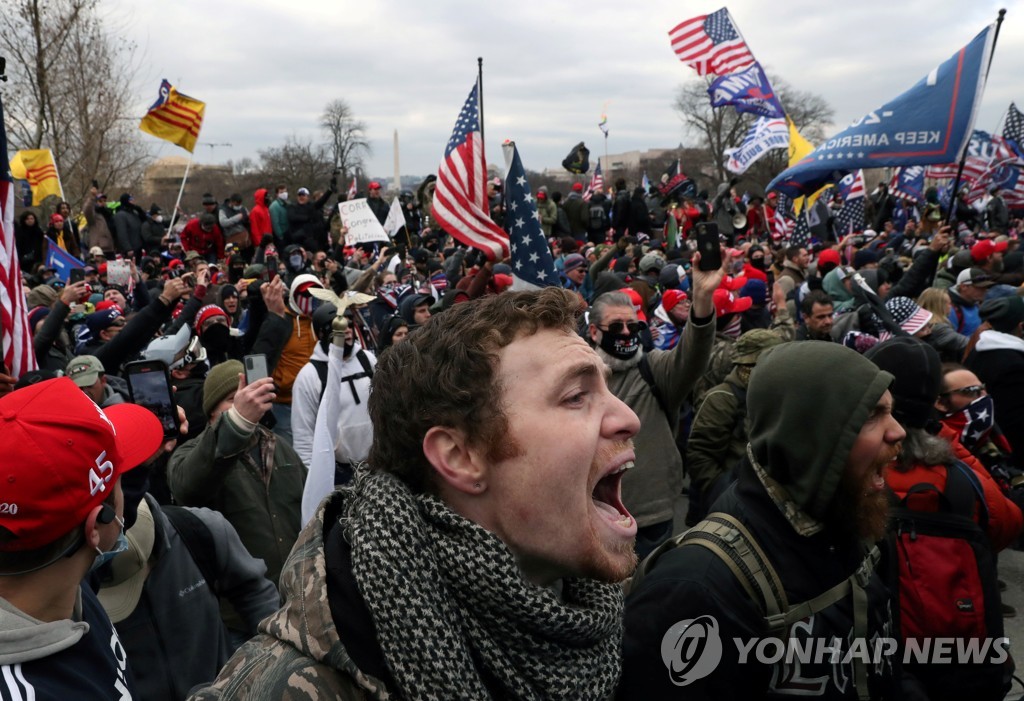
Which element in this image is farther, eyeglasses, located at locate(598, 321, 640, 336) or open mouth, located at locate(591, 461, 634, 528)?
eyeglasses, located at locate(598, 321, 640, 336)

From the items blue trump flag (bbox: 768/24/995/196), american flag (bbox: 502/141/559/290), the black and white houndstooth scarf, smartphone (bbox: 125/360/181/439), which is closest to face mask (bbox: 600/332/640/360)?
american flag (bbox: 502/141/559/290)

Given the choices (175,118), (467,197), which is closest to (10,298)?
(467,197)

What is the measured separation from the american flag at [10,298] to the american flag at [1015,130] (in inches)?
768

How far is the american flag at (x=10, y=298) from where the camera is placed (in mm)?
3881

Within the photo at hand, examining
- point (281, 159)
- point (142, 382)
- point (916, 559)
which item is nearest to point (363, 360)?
point (142, 382)

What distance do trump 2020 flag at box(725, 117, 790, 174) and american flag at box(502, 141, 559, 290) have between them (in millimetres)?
8501

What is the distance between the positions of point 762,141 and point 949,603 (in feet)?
39.8

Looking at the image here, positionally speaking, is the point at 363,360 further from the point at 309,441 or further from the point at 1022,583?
the point at 1022,583

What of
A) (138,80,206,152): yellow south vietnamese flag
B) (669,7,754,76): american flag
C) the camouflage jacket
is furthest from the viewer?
(669,7,754,76): american flag

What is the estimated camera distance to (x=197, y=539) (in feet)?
9.55

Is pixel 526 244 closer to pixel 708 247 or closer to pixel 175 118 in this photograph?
pixel 708 247

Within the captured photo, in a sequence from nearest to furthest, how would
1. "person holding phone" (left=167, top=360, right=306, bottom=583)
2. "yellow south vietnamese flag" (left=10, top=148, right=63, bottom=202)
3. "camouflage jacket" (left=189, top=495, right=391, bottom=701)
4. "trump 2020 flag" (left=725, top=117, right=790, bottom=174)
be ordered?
1. "camouflage jacket" (left=189, top=495, right=391, bottom=701)
2. "person holding phone" (left=167, top=360, right=306, bottom=583)
3. "trump 2020 flag" (left=725, top=117, right=790, bottom=174)
4. "yellow south vietnamese flag" (left=10, top=148, right=63, bottom=202)

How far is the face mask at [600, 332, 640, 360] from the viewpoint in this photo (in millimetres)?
4527

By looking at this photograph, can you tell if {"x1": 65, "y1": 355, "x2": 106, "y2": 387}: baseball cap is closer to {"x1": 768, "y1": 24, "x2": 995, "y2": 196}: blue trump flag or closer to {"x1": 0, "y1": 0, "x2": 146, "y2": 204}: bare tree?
{"x1": 768, "y1": 24, "x2": 995, "y2": 196}: blue trump flag
